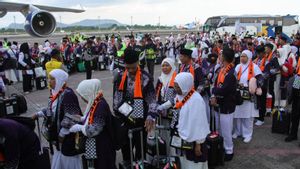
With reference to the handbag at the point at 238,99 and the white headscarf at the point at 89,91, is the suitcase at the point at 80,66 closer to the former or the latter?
the handbag at the point at 238,99

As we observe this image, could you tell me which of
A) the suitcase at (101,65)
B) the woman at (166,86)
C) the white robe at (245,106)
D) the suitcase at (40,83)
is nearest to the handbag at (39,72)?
the suitcase at (40,83)

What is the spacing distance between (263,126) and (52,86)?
544 cm

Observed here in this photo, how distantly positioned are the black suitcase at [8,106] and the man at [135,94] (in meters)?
3.00

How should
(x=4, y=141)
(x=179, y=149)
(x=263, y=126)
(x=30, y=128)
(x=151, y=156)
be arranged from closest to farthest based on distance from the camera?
(x=4, y=141), (x=30, y=128), (x=179, y=149), (x=151, y=156), (x=263, y=126)

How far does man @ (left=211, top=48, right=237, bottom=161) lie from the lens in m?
5.36

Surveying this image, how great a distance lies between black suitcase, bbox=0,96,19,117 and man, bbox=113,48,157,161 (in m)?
3.00

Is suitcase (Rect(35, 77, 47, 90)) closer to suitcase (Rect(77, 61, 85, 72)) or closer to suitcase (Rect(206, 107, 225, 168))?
suitcase (Rect(77, 61, 85, 72))

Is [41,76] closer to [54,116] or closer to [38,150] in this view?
[54,116]

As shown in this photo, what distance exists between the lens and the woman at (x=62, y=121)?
13.4 feet

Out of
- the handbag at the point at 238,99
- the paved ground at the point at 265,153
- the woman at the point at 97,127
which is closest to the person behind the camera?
the woman at the point at 97,127

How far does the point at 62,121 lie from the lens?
13.3 ft

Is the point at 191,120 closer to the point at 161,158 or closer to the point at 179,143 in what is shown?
the point at 179,143

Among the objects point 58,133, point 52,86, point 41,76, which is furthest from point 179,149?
point 41,76

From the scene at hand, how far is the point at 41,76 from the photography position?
12.8 m
